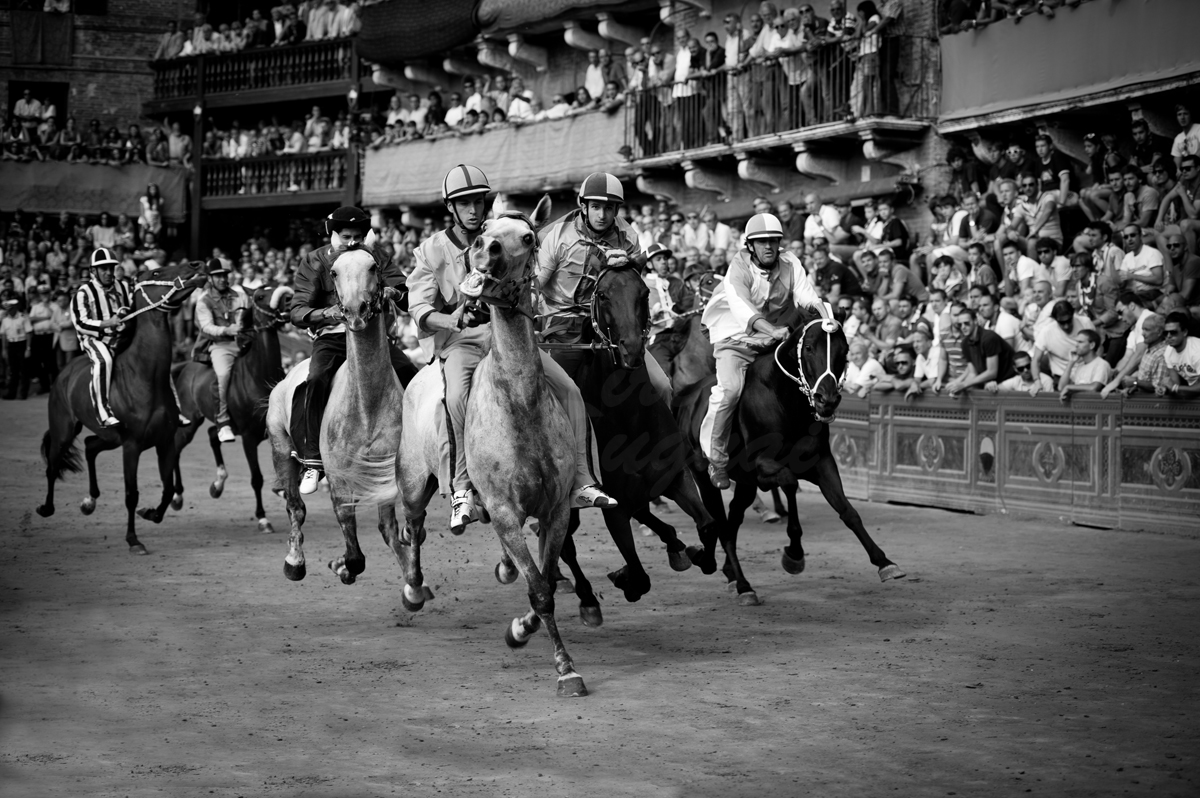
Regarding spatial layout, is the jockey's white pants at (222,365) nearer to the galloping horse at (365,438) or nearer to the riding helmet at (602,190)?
the galloping horse at (365,438)

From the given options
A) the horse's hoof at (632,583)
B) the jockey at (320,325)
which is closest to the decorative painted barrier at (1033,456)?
the horse's hoof at (632,583)

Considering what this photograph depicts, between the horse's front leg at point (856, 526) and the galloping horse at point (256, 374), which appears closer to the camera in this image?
the horse's front leg at point (856, 526)

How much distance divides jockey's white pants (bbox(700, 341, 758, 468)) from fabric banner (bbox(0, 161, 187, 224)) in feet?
116

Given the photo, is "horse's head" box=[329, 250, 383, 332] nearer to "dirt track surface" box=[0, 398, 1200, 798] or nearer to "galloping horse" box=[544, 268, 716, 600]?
"galloping horse" box=[544, 268, 716, 600]

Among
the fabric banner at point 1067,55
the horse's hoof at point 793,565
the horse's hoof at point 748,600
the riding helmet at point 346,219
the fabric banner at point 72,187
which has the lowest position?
the horse's hoof at point 748,600

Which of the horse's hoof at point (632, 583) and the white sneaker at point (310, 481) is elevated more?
the white sneaker at point (310, 481)

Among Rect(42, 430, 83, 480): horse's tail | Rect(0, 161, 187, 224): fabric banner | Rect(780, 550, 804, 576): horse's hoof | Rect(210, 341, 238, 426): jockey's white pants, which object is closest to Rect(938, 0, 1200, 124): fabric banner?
Rect(780, 550, 804, 576): horse's hoof

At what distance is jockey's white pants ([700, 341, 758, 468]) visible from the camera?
10.9 metres

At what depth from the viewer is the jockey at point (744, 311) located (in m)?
10.7

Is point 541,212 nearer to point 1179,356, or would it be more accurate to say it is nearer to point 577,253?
point 577,253

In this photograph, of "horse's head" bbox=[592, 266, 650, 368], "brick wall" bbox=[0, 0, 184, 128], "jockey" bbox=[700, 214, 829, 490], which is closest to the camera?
"horse's head" bbox=[592, 266, 650, 368]

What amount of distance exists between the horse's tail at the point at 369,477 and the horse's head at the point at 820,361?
2.88 metres

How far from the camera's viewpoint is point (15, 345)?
107ft

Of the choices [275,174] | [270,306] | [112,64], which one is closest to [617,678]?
[270,306]
